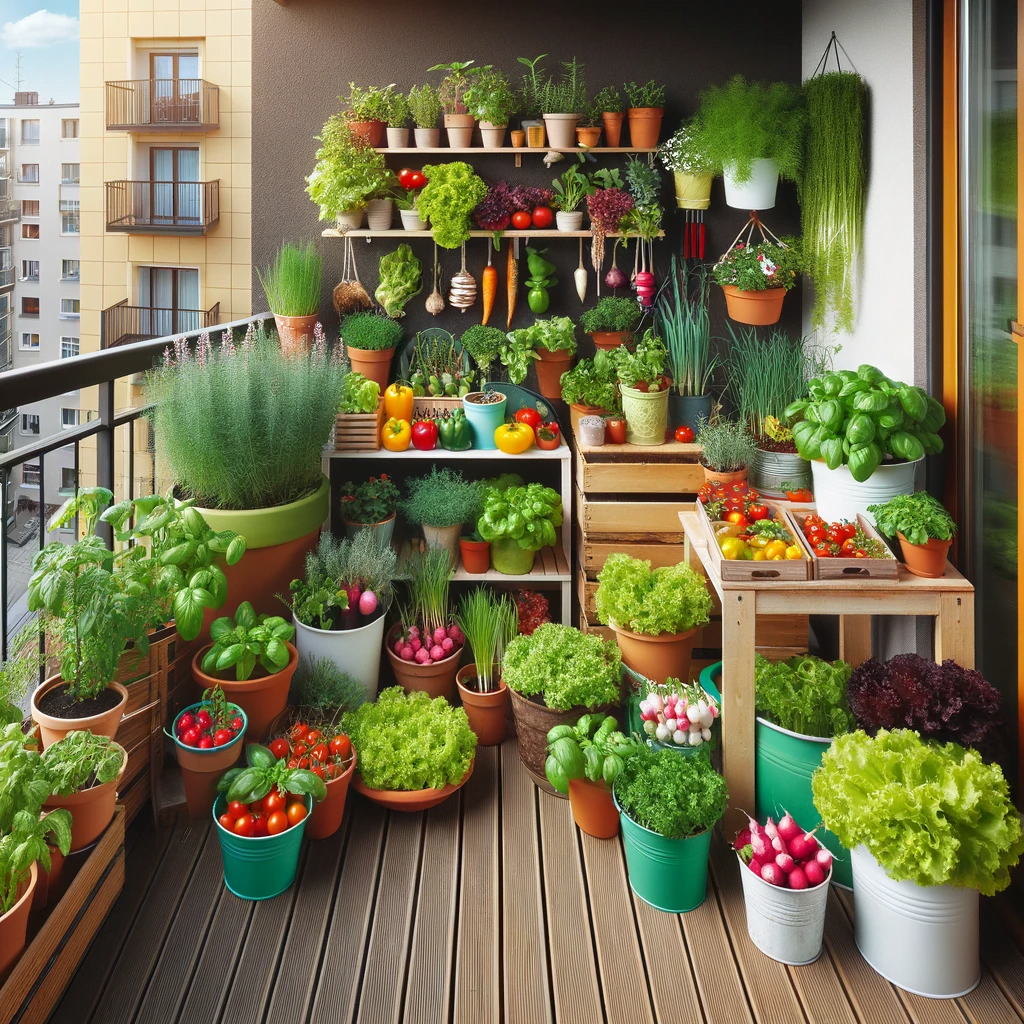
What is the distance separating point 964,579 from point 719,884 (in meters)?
0.95

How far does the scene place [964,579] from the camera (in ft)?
7.80

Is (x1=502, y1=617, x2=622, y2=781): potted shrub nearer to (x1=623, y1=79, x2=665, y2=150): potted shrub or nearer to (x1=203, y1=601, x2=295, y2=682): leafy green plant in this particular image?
(x1=203, y1=601, x2=295, y2=682): leafy green plant

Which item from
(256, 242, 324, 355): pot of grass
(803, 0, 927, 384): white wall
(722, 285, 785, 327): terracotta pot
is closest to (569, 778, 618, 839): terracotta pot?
(803, 0, 927, 384): white wall

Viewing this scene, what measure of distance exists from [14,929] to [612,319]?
281 centimetres

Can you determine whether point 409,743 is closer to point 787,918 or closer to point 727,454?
point 787,918

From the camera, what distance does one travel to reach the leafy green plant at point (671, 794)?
86.1 inches

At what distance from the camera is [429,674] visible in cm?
314

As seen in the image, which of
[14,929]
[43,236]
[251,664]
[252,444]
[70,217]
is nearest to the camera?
[14,929]

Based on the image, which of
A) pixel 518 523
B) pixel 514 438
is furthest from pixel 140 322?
pixel 518 523

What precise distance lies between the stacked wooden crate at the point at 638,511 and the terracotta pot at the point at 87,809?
1721 mm

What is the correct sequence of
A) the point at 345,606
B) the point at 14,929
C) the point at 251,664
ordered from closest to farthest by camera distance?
the point at 14,929 < the point at 251,664 < the point at 345,606

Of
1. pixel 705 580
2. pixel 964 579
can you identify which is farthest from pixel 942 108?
pixel 705 580

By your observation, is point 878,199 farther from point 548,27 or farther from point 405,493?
point 405,493

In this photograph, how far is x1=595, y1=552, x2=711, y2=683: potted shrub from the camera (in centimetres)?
280
